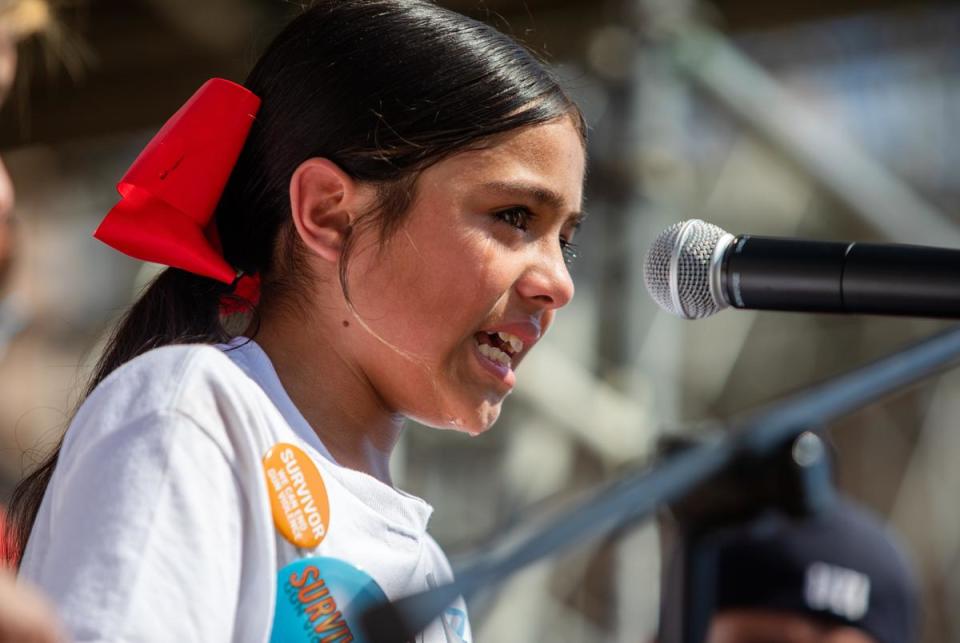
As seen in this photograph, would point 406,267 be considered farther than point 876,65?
No

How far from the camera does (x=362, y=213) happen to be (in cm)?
138

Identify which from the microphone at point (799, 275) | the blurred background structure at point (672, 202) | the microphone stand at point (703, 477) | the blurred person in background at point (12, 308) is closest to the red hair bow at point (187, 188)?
the blurred person in background at point (12, 308)

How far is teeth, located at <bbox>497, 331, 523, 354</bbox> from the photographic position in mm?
1366

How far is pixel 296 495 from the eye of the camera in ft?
3.77

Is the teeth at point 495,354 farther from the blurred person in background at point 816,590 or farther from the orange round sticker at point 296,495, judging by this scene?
the blurred person in background at point 816,590

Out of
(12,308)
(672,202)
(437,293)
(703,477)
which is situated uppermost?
(703,477)

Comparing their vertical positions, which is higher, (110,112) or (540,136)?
(540,136)

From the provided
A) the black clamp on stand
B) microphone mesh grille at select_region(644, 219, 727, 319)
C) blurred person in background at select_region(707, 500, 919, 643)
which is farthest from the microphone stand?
blurred person in background at select_region(707, 500, 919, 643)

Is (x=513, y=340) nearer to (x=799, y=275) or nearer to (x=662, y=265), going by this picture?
(x=662, y=265)

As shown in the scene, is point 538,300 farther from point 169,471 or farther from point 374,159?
point 169,471

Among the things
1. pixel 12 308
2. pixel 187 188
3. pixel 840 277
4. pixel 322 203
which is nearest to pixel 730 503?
pixel 840 277

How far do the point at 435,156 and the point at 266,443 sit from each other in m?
0.40

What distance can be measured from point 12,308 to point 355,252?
222cm

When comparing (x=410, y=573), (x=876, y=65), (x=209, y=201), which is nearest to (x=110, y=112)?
(x=876, y=65)
